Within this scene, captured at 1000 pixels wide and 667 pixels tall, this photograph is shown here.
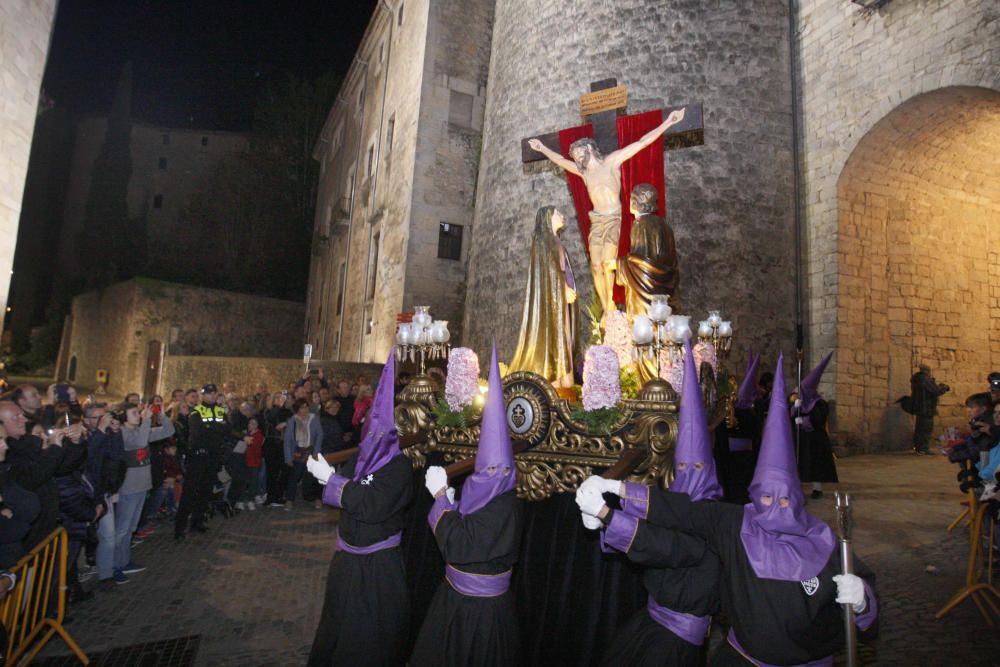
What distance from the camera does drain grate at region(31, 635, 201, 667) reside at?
12.8 feet

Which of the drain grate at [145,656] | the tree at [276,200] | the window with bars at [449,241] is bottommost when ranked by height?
the drain grate at [145,656]

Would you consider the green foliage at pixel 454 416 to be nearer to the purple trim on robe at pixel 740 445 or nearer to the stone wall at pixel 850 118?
the purple trim on robe at pixel 740 445

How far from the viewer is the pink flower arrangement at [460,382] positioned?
4.45m

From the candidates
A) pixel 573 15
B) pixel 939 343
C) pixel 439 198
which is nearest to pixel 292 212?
pixel 439 198

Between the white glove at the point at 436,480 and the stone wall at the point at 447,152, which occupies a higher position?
the stone wall at the point at 447,152

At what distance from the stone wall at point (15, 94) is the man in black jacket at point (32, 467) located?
7.77 m

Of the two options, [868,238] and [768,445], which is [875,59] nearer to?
[868,238]

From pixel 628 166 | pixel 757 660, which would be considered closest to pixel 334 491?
pixel 757 660

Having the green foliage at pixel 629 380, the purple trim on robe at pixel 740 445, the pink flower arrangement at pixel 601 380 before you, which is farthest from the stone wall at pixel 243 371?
the pink flower arrangement at pixel 601 380

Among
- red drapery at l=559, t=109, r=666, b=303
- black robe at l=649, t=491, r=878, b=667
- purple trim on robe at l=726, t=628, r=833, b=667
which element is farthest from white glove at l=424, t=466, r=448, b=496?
red drapery at l=559, t=109, r=666, b=303

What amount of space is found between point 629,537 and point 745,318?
414 inches

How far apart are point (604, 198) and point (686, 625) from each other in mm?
4131

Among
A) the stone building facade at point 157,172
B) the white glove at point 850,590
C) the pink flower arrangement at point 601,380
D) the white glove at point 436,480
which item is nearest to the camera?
the white glove at point 850,590

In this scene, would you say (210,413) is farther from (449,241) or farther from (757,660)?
(449,241)
